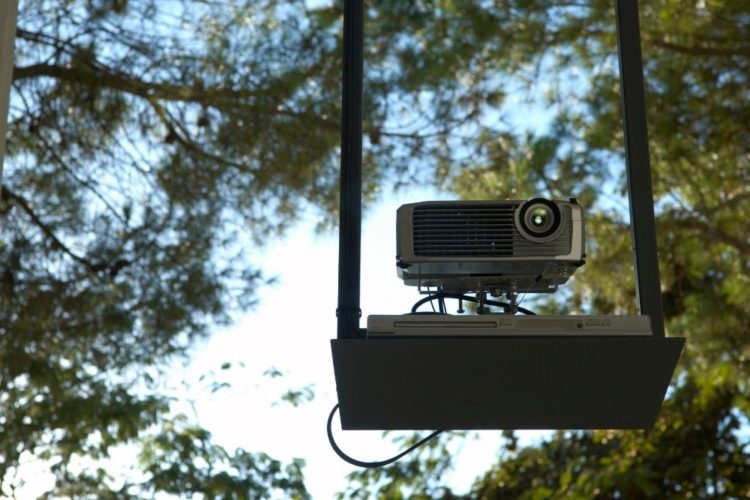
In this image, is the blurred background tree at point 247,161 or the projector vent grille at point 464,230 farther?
the blurred background tree at point 247,161

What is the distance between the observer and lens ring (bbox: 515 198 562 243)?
115 centimetres

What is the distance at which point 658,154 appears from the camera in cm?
380

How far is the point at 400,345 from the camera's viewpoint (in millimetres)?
1062

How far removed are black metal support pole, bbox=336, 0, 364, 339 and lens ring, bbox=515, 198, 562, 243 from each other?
0.19 meters

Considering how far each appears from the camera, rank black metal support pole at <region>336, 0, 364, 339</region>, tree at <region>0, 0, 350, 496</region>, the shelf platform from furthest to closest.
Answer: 1. tree at <region>0, 0, 350, 496</region>
2. black metal support pole at <region>336, 0, 364, 339</region>
3. the shelf platform

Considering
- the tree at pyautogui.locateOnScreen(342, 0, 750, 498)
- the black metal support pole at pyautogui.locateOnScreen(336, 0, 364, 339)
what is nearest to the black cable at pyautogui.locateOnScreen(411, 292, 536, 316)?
the black metal support pole at pyautogui.locateOnScreen(336, 0, 364, 339)

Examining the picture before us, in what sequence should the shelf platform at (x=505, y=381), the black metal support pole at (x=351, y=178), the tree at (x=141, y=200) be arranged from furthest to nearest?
the tree at (x=141, y=200) < the black metal support pole at (x=351, y=178) < the shelf platform at (x=505, y=381)

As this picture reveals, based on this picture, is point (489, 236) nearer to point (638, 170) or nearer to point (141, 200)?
point (638, 170)

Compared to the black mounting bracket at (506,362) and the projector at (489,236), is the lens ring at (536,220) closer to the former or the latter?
the projector at (489,236)

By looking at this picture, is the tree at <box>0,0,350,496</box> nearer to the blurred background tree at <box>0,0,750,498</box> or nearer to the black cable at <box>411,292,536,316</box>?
the blurred background tree at <box>0,0,750,498</box>

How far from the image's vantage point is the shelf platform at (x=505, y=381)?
1.06 m

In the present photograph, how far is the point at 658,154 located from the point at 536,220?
2.80 meters

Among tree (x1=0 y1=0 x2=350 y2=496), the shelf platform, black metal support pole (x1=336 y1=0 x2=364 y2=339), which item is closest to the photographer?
the shelf platform

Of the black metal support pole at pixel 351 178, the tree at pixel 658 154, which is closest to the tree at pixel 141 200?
the tree at pixel 658 154
